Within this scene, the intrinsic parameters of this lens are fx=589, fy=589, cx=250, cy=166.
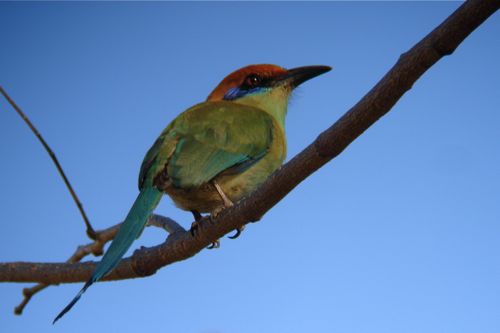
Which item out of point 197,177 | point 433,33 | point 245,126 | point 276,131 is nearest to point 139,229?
point 197,177

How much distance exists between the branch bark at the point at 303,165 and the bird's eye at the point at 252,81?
1987mm

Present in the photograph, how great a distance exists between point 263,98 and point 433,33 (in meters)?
3.09

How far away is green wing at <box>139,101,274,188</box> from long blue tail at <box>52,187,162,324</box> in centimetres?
17

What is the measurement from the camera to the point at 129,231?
3.56 meters

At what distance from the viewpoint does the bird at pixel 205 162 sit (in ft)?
12.1

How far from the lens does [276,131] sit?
4.73 m

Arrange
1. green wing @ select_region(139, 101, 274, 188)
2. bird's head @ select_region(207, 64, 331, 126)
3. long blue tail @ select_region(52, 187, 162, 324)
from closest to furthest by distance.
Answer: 1. long blue tail @ select_region(52, 187, 162, 324)
2. green wing @ select_region(139, 101, 274, 188)
3. bird's head @ select_region(207, 64, 331, 126)

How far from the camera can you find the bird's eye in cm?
539

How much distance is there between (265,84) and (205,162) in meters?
1.74

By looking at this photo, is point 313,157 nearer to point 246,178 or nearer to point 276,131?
point 246,178

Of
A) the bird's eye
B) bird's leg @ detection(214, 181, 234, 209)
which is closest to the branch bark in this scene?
bird's leg @ detection(214, 181, 234, 209)

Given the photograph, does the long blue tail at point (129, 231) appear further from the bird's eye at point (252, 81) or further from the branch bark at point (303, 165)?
the bird's eye at point (252, 81)

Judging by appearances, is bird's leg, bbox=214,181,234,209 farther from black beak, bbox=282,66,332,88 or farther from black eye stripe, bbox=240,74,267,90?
black beak, bbox=282,66,332,88

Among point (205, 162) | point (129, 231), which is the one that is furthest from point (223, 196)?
point (129, 231)
